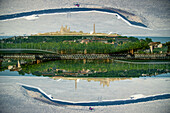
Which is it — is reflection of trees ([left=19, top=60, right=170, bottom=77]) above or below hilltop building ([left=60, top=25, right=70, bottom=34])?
below

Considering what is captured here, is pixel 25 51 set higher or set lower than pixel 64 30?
lower

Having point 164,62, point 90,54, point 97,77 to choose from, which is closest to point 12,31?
point 90,54

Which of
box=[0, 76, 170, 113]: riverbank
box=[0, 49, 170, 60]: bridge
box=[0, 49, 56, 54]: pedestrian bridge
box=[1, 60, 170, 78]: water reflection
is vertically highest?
box=[0, 49, 56, 54]: pedestrian bridge

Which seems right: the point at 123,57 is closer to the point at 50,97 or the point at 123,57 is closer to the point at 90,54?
the point at 90,54

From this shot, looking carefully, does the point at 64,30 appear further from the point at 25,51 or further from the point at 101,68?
the point at 101,68

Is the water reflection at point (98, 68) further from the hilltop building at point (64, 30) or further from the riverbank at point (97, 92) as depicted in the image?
the hilltop building at point (64, 30)

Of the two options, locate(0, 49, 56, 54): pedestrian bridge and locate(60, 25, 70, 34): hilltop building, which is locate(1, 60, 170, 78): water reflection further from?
locate(60, 25, 70, 34): hilltop building

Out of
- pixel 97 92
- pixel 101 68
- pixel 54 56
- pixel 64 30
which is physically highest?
pixel 64 30

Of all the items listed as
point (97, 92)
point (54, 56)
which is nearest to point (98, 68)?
point (97, 92)

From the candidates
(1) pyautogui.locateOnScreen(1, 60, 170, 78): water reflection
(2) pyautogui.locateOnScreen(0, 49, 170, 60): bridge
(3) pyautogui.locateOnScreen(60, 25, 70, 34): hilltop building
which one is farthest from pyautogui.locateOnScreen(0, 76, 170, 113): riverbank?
(3) pyautogui.locateOnScreen(60, 25, 70, 34): hilltop building
